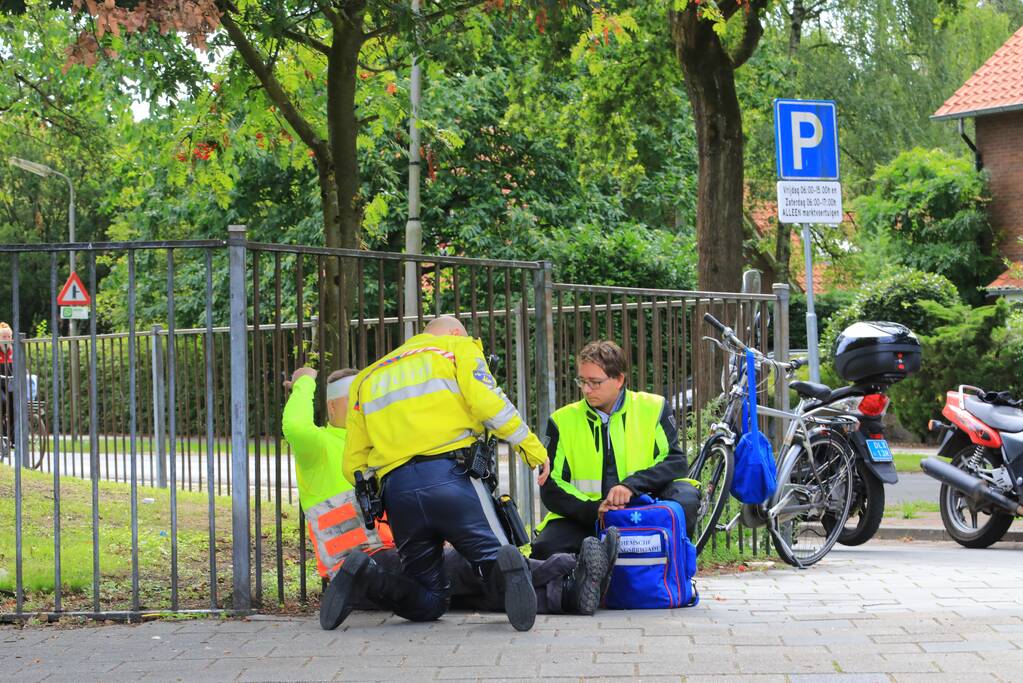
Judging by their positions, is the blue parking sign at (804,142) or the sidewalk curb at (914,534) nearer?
the blue parking sign at (804,142)

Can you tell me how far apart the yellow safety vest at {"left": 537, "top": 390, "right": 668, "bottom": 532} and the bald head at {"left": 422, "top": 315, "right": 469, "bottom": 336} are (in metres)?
0.80

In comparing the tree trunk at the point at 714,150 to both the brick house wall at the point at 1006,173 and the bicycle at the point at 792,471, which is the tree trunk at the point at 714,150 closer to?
the bicycle at the point at 792,471

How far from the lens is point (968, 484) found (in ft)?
34.7

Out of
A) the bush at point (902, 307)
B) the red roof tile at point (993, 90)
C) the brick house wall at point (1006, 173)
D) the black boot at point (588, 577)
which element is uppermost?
the red roof tile at point (993, 90)

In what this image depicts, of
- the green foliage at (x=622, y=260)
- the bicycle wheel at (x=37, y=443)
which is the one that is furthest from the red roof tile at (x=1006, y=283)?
the bicycle wheel at (x=37, y=443)

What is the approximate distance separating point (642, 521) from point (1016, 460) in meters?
4.74

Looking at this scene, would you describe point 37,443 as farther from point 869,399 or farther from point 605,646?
point 605,646

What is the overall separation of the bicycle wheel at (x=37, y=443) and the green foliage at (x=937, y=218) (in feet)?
77.2

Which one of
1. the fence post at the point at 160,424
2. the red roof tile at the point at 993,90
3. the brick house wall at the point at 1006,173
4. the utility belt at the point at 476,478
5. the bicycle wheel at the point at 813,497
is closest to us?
the utility belt at the point at 476,478

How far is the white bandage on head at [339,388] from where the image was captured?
6.96m

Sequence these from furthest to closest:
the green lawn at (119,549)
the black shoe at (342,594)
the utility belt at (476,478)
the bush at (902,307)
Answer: the bush at (902,307) < the green lawn at (119,549) < the utility belt at (476,478) < the black shoe at (342,594)

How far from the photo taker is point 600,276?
28.9 meters

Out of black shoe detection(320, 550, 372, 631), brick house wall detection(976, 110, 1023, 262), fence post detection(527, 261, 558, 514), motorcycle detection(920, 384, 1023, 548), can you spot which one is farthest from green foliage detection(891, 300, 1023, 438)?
black shoe detection(320, 550, 372, 631)

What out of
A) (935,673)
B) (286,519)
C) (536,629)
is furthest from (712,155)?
(935,673)
